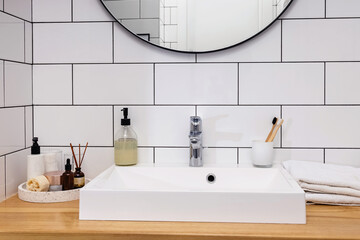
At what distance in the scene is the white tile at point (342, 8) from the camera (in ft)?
4.70

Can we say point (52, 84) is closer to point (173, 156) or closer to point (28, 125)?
point (28, 125)

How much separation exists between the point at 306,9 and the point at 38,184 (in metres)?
1.09

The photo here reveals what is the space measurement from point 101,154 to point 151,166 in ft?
0.71

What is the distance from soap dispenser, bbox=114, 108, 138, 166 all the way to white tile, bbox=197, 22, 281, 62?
40 centimetres

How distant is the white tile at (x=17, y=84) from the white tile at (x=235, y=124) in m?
0.63

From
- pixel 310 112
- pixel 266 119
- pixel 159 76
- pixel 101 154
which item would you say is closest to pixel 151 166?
pixel 101 154

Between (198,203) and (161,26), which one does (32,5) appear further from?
(198,203)

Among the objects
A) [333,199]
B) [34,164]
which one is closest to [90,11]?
[34,164]

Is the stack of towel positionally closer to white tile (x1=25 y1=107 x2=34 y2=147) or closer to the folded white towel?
the folded white towel

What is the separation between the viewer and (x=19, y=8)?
141 cm

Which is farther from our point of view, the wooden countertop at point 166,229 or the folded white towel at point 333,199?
the folded white towel at point 333,199

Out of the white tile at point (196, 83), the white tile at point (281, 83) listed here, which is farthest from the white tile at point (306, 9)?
the white tile at point (196, 83)

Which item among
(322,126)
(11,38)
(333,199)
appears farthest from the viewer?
(322,126)

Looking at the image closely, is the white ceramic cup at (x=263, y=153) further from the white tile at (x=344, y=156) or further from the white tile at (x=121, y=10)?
the white tile at (x=121, y=10)
